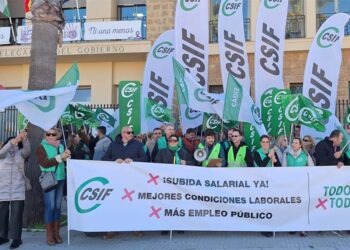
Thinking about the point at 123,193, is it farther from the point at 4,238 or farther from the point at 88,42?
the point at 88,42

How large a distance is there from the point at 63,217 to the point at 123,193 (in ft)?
8.59

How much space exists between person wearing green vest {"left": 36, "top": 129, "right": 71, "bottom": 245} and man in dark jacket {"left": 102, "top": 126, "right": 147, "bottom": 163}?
0.81 metres

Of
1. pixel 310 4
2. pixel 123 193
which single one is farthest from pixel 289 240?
pixel 310 4

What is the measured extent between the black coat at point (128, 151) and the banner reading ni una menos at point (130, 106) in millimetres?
2713

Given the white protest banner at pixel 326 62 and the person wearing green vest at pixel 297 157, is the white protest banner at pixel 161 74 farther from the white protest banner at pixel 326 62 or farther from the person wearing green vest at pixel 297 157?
the person wearing green vest at pixel 297 157

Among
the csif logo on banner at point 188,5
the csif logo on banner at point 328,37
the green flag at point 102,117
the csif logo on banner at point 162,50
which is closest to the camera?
the green flag at point 102,117

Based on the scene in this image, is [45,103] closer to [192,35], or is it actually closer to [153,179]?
[153,179]

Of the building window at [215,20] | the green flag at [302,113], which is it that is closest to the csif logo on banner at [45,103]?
the green flag at [302,113]

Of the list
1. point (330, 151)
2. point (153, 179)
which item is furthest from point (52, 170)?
point (330, 151)

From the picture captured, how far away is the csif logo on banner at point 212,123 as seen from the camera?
1152 cm

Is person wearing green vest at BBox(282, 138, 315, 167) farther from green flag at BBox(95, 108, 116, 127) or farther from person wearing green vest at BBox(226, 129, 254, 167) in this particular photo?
green flag at BBox(95, 108, 116, 127)

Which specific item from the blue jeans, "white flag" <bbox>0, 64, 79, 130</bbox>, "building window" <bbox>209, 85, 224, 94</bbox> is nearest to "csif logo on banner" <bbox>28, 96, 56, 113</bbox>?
"white flag" <bbox>0, 64, 79, 130</bbox>

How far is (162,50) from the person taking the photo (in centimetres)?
1395

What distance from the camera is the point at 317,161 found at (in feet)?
28.0
